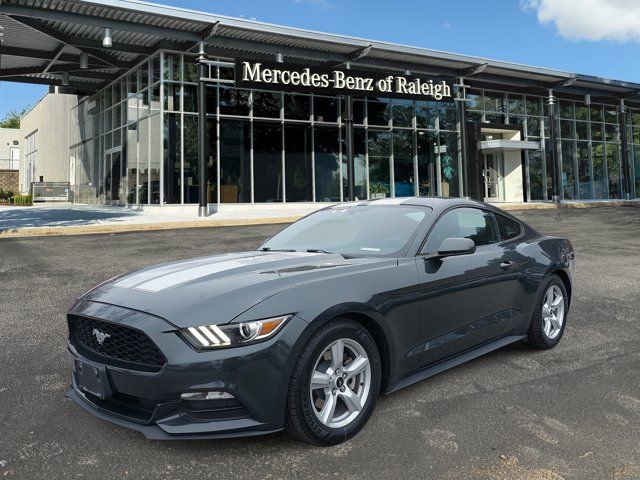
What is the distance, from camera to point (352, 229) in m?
4.16

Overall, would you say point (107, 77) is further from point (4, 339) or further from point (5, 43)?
point (4, 339)

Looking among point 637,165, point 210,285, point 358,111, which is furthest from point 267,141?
point 637,165

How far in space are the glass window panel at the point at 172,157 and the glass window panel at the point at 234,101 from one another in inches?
75.3

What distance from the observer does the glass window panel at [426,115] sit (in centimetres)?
2555

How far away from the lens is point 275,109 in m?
22.3

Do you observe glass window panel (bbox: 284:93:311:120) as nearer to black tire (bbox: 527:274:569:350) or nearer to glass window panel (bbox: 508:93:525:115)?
glass window panel (bbox: 508:93:525:115)

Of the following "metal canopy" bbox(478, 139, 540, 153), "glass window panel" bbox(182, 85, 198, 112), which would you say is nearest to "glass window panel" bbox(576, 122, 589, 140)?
"metal canopy" bbox(478, 139, 540, 153)

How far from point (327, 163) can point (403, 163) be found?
13.5ft

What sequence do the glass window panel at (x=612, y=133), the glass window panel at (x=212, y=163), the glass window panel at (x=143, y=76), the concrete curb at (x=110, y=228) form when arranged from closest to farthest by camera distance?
1. the concrete curb at (x=110, y=228)
2. the glass window panel at (x=212, y=163)
3. the glass window panel at (x=143, y=76)
4. the glass window panel at (x=612, y=133)

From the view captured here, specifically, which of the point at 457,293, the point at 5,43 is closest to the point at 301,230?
the point at 457,293

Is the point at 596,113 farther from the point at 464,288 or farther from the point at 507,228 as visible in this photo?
the point at 464,288

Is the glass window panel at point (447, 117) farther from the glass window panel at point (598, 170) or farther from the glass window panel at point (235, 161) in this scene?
the glass window panel at point (598, 170)

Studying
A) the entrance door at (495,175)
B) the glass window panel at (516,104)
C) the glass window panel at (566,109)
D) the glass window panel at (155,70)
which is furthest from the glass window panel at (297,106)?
the glass window panel at (566,109)

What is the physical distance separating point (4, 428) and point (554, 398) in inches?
140
